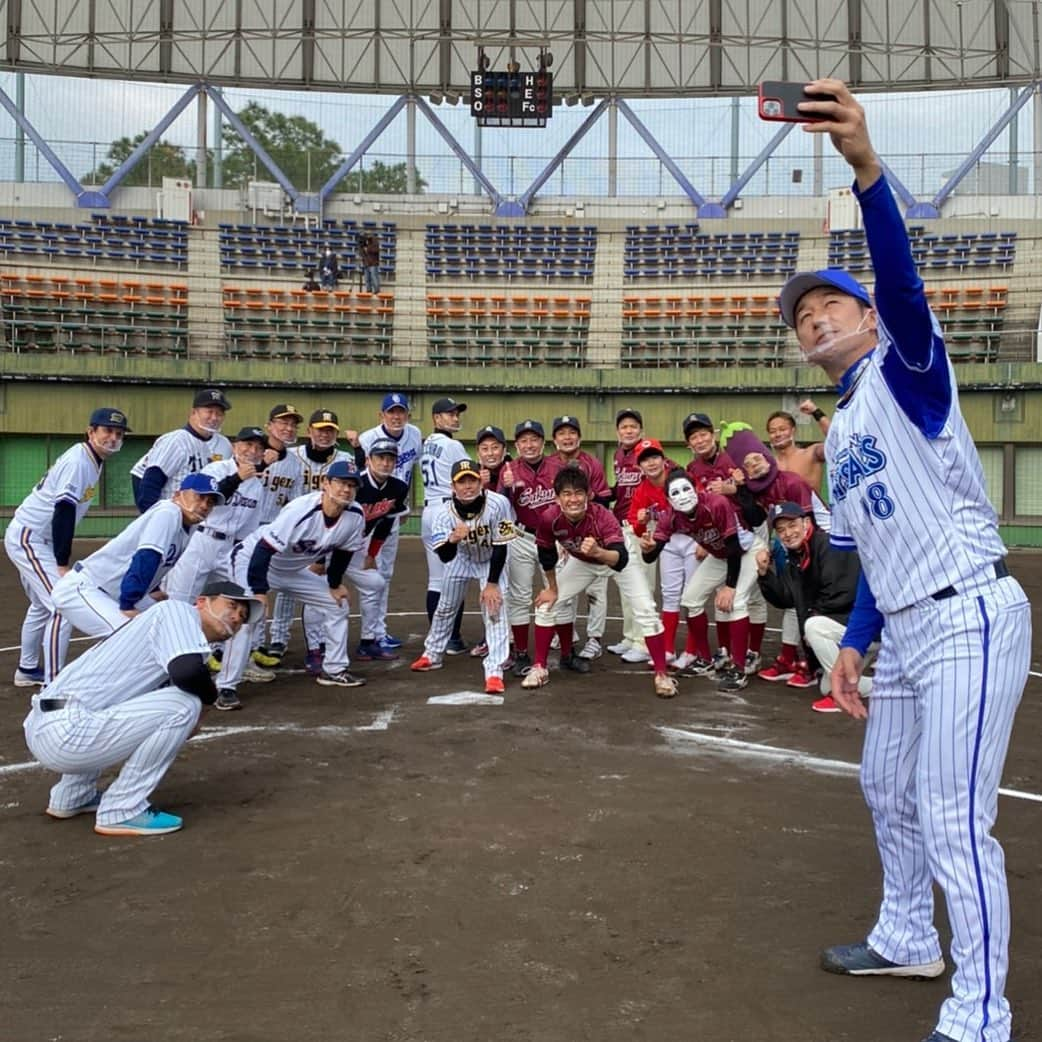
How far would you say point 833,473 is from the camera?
11.7 feet

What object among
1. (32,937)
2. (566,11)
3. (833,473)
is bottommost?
(32,937)

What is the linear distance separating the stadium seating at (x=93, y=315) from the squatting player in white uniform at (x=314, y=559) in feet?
63.4

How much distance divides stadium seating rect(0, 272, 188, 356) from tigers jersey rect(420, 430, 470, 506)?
57.5 feet

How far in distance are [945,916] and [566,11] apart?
33472mm

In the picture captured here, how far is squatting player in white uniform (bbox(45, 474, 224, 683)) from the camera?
6.82 meters

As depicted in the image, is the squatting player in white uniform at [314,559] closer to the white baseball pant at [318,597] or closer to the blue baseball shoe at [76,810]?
the white baseball pant at [318,597]

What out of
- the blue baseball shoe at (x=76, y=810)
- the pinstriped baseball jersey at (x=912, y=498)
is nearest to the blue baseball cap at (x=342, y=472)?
the blue baseball shoe at (x=76, y=810)

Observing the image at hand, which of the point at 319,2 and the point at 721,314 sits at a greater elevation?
the point at 319,2

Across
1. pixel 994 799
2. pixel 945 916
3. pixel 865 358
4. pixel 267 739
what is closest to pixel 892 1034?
pixel 994 799

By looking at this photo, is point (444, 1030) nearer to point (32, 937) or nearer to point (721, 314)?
point (32, 937)

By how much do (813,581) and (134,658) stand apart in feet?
17.3

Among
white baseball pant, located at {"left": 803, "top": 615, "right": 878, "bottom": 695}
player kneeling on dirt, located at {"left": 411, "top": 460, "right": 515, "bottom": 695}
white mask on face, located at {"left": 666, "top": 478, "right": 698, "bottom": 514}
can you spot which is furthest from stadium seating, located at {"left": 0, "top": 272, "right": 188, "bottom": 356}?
white baseball pant, located at {"left": 803, "top": 615, "right": 878, "bottom": 695}

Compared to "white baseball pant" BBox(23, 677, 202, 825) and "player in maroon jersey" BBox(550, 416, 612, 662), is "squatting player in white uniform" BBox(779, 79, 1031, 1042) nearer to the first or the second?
"white baseball pant" BBox(23, 677, 202, 825)

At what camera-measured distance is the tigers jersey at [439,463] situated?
11.3 meters
